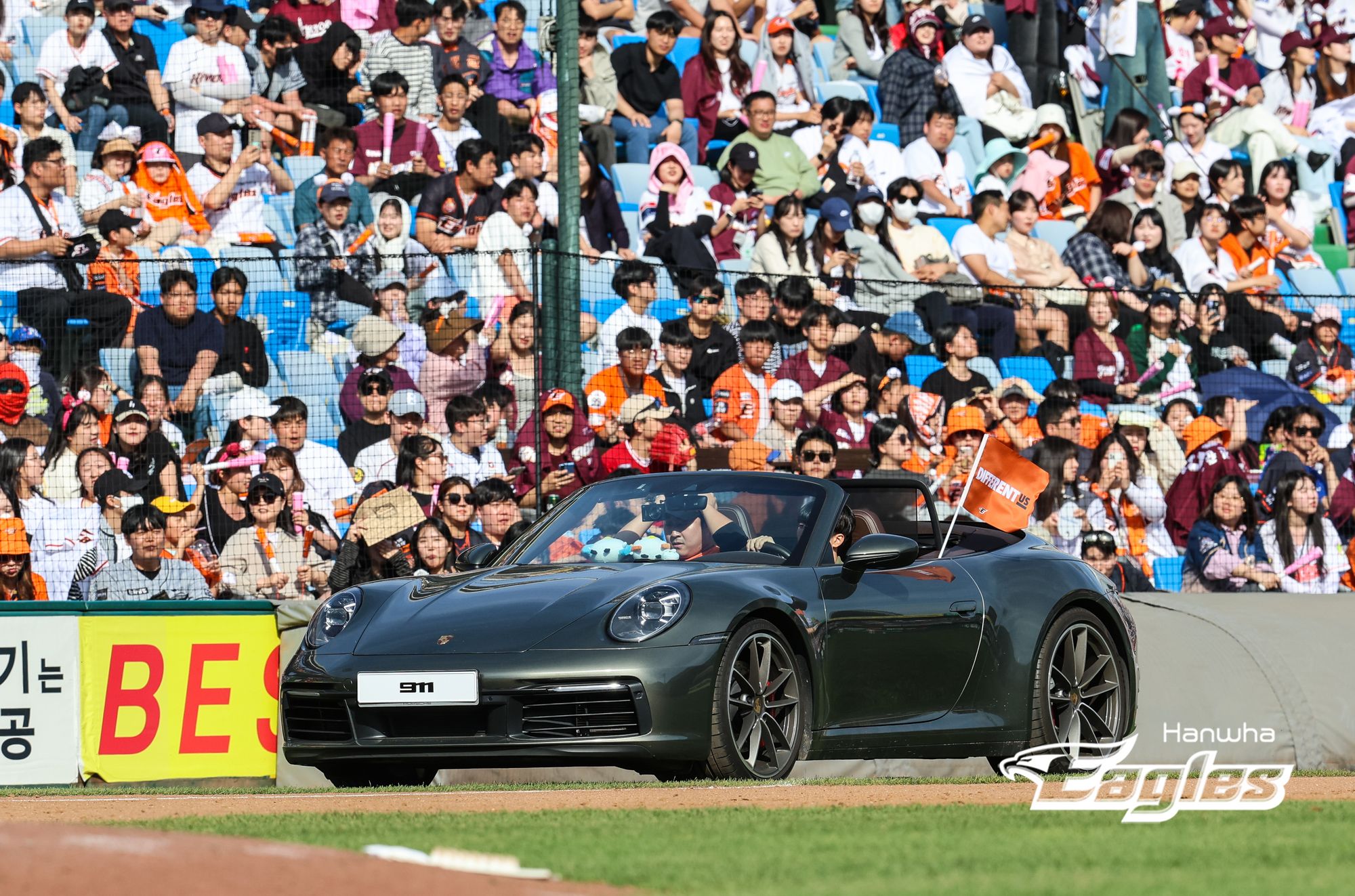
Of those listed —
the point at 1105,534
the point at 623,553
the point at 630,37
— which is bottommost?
the point at 1105,534

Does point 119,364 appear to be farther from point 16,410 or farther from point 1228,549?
point 1228,549

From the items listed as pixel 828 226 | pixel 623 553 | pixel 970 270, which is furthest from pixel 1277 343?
pixel 623 553

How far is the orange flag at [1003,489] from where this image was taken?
9305mm

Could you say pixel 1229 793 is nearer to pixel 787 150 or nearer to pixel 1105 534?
pixel 1105 534

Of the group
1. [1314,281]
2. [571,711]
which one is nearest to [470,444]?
[571,711]

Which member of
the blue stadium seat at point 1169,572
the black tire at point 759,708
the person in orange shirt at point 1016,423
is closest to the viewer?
the black tire at point 759,708

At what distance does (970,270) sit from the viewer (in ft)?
55.4

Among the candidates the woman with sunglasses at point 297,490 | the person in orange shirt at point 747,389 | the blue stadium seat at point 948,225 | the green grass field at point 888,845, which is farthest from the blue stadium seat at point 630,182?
the green grass field at point 888,845

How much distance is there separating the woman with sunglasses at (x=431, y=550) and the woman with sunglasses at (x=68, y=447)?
2.34 m

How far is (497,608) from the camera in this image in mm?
7207

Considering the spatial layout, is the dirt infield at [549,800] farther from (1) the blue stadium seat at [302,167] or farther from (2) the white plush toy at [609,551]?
(1) the blue stadium seat at [302,167]

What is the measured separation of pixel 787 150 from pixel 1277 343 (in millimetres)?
4609

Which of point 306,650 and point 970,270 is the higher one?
point 970,270

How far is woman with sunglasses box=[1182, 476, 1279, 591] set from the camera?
13445mm
